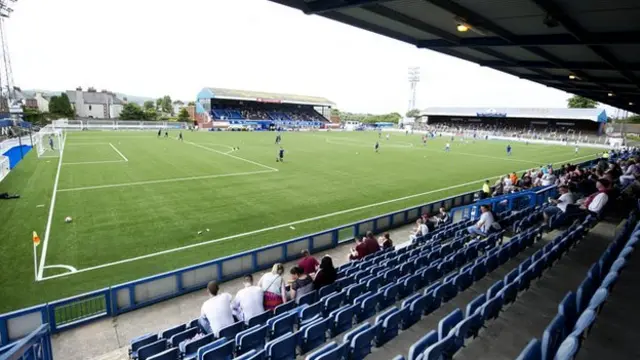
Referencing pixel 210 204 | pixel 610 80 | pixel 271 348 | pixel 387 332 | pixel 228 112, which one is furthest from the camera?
pixel 228 112

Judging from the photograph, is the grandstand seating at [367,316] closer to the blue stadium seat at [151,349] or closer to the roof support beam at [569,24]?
the blue stadium seat at [151,349]

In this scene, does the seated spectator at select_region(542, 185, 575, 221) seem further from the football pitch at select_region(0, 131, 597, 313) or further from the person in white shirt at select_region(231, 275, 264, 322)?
the person in white shirt at select_region(231, 275, 264, 322)

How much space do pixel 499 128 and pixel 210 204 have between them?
77681 mm

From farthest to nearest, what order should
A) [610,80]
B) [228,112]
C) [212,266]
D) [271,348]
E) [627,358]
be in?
1. [228,112]
2. [610,80]
3. [212,266]
4. [271,348]
5. [627,358]

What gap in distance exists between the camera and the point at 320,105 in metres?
89.1

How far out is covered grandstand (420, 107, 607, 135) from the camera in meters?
67.8

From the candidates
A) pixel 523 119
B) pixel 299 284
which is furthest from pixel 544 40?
pixel 523 119

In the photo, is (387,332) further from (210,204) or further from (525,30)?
(210,204)

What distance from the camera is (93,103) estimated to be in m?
99.0

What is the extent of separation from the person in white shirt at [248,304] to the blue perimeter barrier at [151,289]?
3003 millimetres

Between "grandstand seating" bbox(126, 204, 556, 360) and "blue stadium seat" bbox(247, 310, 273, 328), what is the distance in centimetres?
2

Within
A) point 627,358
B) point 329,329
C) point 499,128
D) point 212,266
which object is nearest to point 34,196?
point 212,266

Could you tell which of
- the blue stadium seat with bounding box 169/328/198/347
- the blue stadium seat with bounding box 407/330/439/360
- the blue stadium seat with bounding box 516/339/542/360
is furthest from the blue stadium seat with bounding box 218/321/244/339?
the blue stadium seat with bounding box 516/339/542/360

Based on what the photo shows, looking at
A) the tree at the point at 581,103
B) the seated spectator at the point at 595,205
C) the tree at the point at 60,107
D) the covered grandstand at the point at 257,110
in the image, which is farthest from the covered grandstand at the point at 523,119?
the tree at the point at 60,107
